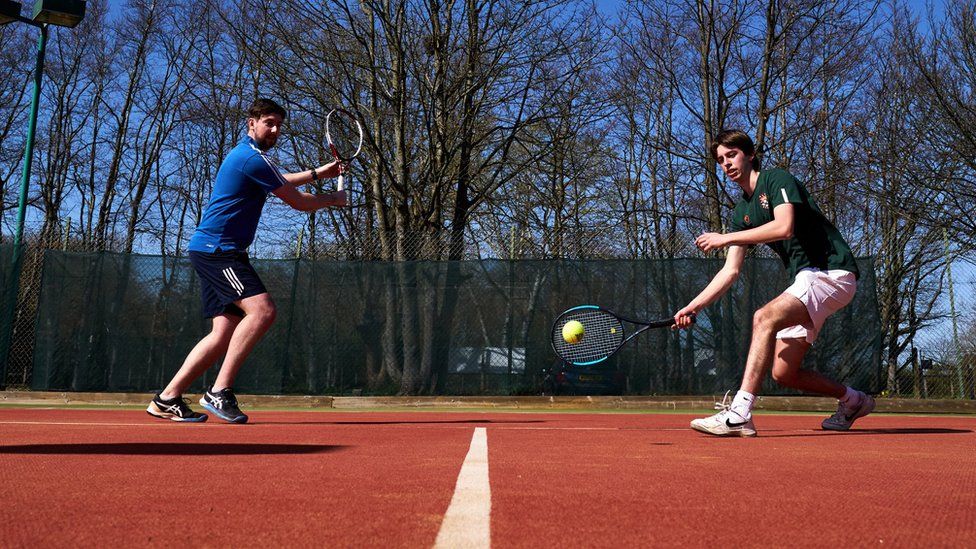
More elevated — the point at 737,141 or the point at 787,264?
→ the point at 737,141

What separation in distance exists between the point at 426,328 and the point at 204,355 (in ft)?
17.5

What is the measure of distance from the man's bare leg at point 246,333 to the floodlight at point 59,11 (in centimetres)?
715

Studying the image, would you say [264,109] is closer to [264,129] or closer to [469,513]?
[264,129]

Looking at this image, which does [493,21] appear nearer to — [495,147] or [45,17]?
[495,147]

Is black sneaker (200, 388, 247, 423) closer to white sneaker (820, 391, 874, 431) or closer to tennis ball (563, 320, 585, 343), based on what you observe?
tennis ball (563, 320, 585, 343)

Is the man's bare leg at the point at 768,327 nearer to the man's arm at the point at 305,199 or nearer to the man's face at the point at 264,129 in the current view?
the man's arm at the point at 305,199

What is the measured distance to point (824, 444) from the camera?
4375 millimetres

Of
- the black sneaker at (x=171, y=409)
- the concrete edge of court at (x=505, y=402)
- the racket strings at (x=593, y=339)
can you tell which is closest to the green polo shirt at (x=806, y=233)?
the racket strings at (x=593, y=339)

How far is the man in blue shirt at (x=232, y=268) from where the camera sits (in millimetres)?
5344

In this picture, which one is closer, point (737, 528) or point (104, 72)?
point (737, 528)

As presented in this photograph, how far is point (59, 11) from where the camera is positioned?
1048 cm

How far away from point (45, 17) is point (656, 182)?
1504 centimetres

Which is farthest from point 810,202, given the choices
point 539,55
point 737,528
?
point 539,55

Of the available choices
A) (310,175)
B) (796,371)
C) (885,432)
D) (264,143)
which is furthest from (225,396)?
(885,432)
